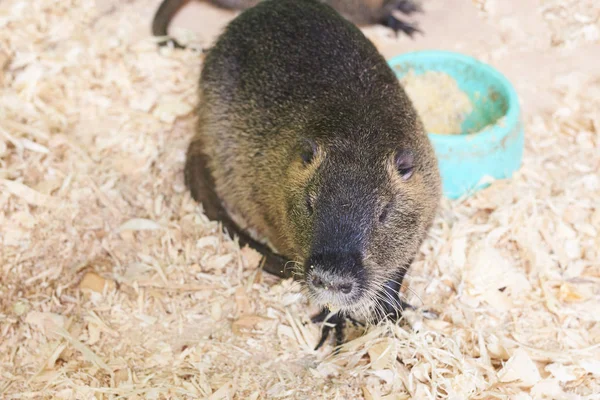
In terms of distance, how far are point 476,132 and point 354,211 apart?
1.81m

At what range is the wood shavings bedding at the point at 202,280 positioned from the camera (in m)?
3.06

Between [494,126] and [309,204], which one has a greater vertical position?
[309,204]

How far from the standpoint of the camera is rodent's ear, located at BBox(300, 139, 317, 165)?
2861 millimetres

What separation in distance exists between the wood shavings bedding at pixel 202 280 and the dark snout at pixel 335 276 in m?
0.67

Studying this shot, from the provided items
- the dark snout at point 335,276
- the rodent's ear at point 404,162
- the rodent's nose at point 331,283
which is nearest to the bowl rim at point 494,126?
the rodent's ear at point 404,162

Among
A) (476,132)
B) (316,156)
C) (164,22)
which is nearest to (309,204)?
(316,156)

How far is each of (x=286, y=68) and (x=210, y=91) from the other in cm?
67

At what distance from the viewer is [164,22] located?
504cm

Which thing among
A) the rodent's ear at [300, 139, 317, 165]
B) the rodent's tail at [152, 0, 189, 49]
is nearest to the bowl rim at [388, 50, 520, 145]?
the rodent's ear at [300, 139, 317, 165]

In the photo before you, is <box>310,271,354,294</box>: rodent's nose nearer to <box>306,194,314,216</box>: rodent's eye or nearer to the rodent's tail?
<box>306,194,314,216</box>: rodent's eye

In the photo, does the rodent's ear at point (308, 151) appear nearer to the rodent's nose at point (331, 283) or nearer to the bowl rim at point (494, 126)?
the rodent's nose at point (331, 283)

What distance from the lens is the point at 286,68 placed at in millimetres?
3551

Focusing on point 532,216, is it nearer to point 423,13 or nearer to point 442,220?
point 442,220

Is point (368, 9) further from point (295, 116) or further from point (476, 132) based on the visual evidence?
point (295, 116)
